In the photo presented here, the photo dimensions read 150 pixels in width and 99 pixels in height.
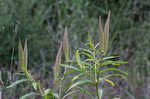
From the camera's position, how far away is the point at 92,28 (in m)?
3.12

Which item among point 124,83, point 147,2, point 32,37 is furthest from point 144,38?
point 32,37

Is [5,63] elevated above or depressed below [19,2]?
below

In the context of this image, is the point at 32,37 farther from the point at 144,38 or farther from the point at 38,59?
the point at 144,38

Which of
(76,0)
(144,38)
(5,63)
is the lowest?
(5,63)

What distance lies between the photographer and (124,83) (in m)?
2.87

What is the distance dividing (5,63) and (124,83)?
55.4 inches

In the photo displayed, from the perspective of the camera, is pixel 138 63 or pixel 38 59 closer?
pixel 38 59

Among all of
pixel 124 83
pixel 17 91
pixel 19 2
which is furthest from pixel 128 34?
→ pixel 17 91

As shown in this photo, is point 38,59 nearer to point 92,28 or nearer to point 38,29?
point 38,29

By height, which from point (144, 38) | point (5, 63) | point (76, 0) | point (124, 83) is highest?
point (76, 0)

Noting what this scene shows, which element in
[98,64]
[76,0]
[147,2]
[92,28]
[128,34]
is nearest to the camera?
[98,64]

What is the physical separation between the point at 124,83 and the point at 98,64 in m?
1.96

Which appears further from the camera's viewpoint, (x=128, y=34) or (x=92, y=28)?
(x=128, y=34)

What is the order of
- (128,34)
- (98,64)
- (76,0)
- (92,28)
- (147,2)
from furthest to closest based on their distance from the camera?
(147,2) → (128,34) → (92,28) → (76,0) → (98,64)
